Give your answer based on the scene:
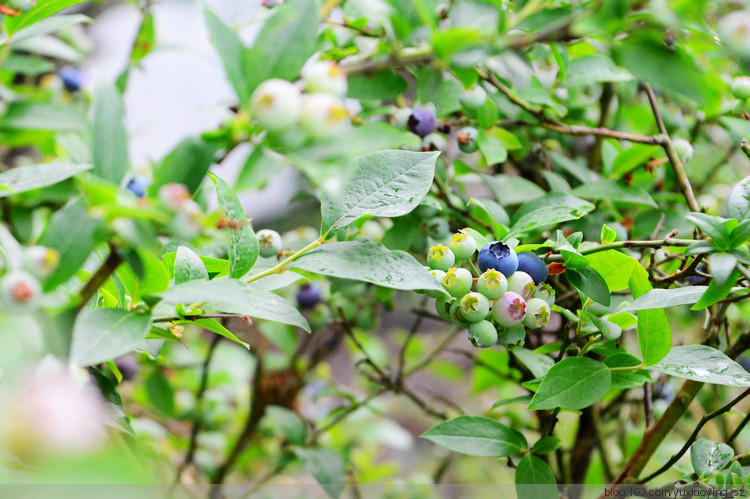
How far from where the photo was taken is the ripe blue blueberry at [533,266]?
67 cm

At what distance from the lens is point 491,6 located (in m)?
0.51

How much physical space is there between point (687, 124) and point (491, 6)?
110cm

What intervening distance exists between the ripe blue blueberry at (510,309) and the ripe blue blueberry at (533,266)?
0.13 feet

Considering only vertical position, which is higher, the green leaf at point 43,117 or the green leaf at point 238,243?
the green leaf at point 43,117

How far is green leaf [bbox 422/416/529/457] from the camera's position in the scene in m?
0.75

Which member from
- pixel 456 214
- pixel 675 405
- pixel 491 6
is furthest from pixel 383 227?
pixel 491 6

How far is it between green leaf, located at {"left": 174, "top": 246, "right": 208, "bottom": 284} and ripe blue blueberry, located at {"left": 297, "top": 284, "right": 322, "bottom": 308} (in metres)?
0.70

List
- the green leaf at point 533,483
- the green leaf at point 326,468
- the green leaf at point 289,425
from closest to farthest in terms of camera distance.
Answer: the green leaf at point 533,483 < the green leaf at point 326,468 < the green leaf at point 289,425

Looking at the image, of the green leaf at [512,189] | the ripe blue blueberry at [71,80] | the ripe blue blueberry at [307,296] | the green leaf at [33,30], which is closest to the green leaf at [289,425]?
the ripe blue blueberry at [307,296]

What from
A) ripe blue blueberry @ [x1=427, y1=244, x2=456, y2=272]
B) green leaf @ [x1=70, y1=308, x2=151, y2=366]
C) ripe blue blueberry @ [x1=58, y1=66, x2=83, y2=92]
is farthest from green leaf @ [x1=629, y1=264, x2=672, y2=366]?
ripe blue blueberry @ [x1=58, y1=66, x2=83, y2=92]

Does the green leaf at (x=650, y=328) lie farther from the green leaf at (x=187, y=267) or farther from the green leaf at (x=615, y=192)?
the green leaf at (x=187, y=267)

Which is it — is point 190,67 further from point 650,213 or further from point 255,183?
point 255,183

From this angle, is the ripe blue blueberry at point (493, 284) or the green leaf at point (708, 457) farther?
the green leaf at point (708, 457)

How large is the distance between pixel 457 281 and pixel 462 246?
0.05 meters
